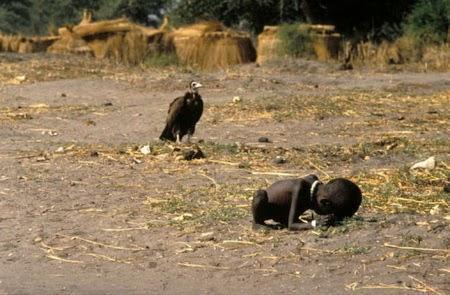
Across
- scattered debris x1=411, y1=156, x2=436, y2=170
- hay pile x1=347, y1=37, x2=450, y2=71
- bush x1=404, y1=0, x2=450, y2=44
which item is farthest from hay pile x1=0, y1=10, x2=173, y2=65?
scattered debris x1=411, y1=156, x2=436, y2=170

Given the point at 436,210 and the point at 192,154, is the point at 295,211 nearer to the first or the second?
the point at 436,210

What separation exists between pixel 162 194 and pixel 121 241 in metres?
1.61

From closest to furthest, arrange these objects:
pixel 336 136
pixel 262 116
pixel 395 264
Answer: pixel 395 264 < pixel 336 136 < pixel 262 116

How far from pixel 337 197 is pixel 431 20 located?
26794 mm

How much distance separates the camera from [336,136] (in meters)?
12.7

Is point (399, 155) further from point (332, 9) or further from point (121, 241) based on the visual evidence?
point (332, 9)

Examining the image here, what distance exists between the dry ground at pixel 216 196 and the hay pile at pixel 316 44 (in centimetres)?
834

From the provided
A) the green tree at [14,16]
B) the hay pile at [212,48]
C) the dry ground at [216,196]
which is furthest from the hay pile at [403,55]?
the green tree at [14,16]

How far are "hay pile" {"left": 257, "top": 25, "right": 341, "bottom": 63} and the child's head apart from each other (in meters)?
19.0

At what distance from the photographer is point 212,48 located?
24922mm

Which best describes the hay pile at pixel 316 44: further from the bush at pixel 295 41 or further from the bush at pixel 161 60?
the bush at pixel 161 60

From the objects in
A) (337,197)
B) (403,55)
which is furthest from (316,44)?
(337,197)

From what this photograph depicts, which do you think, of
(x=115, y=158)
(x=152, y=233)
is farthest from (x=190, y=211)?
(x=115, y=158)

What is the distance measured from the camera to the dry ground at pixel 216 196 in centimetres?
581
